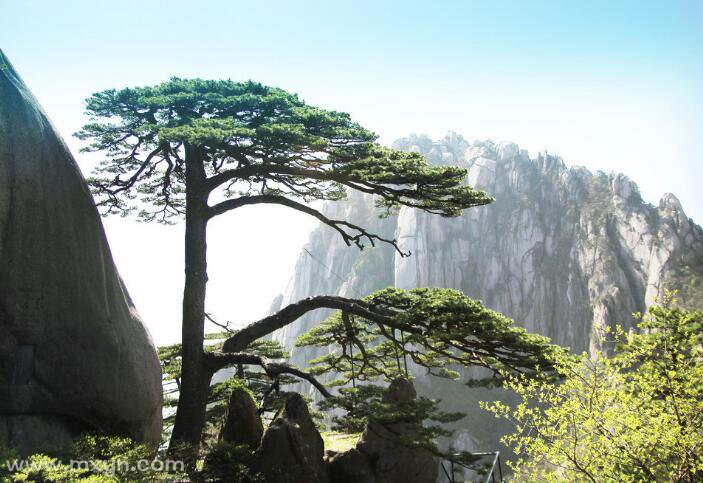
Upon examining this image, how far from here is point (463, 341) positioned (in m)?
8.13

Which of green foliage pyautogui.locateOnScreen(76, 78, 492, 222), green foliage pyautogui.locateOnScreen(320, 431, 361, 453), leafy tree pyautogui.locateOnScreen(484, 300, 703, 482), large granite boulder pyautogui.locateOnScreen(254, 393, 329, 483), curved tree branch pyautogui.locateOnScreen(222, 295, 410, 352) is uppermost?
green foliage pyautogui.locateOnScreen(76, 78, 492, 222)

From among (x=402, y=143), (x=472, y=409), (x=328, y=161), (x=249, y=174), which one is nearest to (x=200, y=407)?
(x=249, y=174)

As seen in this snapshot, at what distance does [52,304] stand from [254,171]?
4912 millimetres

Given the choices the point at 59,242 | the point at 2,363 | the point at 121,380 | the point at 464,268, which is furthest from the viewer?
the point at 464,268

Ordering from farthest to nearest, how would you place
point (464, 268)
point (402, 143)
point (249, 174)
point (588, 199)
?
point (402, 143), point (464, 268), point (588, 199), point (249, 174)

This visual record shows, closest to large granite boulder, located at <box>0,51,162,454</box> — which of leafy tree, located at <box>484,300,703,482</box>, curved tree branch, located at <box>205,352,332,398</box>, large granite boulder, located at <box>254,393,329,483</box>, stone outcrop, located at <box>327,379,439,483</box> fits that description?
curved tree branch, located at <box>205,352,332,398</box>

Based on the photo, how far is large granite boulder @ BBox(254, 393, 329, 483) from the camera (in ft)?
25.9

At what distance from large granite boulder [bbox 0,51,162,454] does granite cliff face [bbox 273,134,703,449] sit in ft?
142

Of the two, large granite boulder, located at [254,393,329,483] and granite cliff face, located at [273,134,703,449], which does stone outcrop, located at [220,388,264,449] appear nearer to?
large granite boulder, located at [254,393,329,483]

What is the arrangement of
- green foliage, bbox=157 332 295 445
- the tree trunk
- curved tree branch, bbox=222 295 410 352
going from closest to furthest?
the tree trunk, curved tree branch, bbox=222 295 410 352, green foliage, bbox=157 332 295 445

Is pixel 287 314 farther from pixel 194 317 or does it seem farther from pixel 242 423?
pixel 242 423

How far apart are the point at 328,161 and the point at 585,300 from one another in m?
52.9

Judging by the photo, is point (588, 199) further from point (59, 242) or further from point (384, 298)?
point (59, 242)

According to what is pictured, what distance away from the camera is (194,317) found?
10.1 metres
